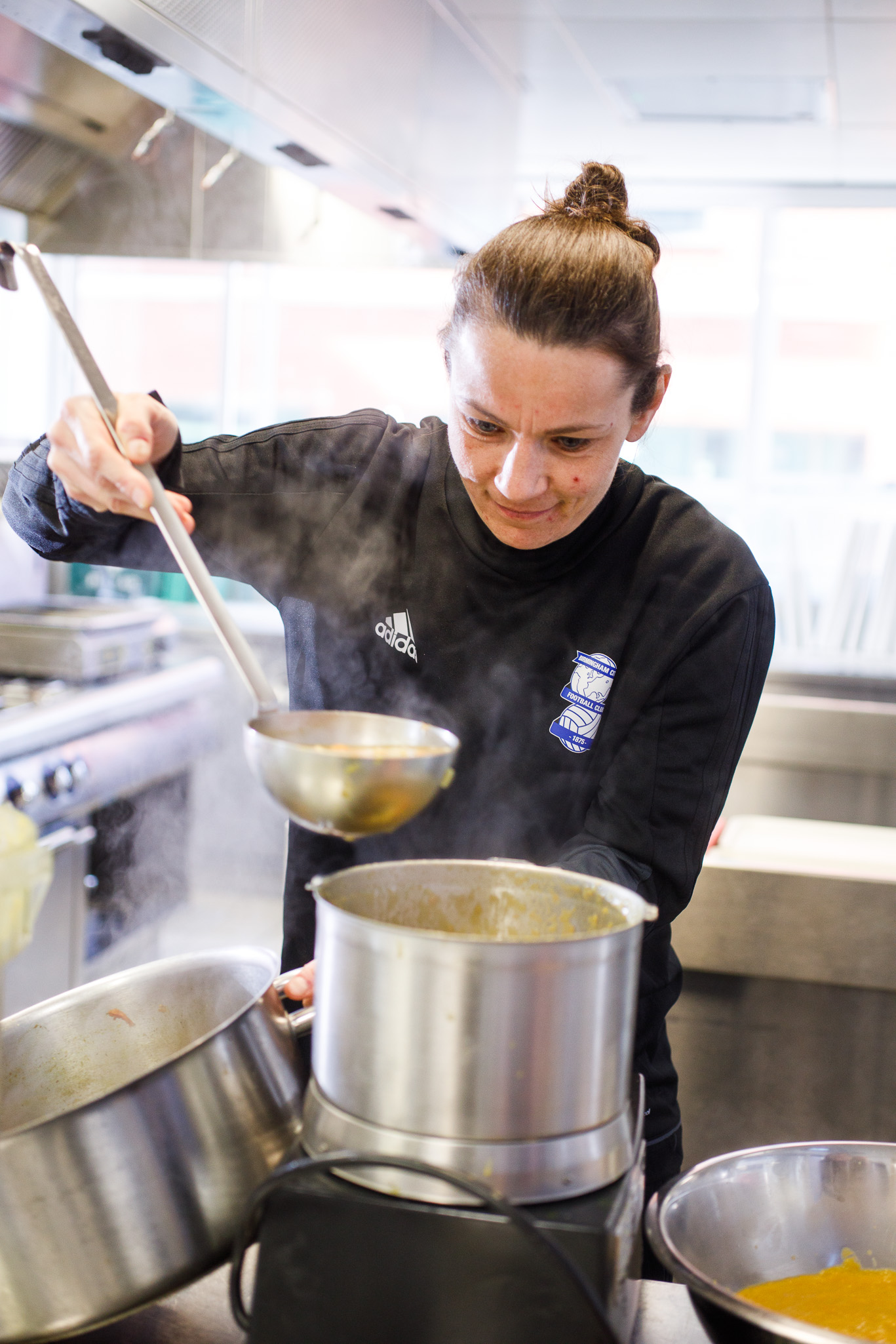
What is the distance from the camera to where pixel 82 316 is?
15.5 feet

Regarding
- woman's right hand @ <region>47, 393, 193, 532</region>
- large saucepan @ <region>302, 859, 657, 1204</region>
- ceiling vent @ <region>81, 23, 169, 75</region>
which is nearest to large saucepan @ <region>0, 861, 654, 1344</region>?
large saucepan @ <region>302, 859, 657, 1204</region>

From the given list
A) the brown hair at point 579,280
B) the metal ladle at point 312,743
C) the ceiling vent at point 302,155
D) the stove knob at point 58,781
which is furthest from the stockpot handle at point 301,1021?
the stove knob at point 58,781

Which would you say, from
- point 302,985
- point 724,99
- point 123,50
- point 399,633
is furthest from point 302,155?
point 724,99

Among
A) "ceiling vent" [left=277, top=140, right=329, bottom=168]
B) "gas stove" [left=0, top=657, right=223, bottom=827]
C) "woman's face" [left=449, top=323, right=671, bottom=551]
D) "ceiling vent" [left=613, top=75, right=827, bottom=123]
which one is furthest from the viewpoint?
"ceiling vent" [left=613, top=75, right=827, bottom=123]

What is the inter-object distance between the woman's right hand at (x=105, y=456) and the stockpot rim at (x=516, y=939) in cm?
35

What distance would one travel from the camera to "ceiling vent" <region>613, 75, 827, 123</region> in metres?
3.36

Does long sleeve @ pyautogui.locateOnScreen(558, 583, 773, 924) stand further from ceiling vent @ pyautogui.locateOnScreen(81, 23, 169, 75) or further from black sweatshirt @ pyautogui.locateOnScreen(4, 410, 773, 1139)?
ceiling vent @ pyautogui.locateOnScreen(81, 23, 169, 75)

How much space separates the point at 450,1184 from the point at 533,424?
672 mm

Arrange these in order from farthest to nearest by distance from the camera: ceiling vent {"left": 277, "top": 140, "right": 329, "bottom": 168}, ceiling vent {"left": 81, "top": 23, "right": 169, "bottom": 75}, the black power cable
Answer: ceiling vent {"left": 277, "top": 140, "right": 329, "bottom": 168} < ceiling vent {"left": 81, "top": 23, "right": 169, "bottom": 75} < the black power cable

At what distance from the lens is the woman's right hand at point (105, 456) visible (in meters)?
0.93

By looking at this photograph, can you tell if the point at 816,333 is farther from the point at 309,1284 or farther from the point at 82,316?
the point at 309,1284

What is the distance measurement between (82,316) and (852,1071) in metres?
4.05

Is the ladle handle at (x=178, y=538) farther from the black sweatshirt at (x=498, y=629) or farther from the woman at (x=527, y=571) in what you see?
the black sweatshirt at (x=498, y=629)

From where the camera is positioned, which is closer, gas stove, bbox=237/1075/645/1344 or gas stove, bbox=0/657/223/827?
gas stove, bbox=237/1075/645/1344
